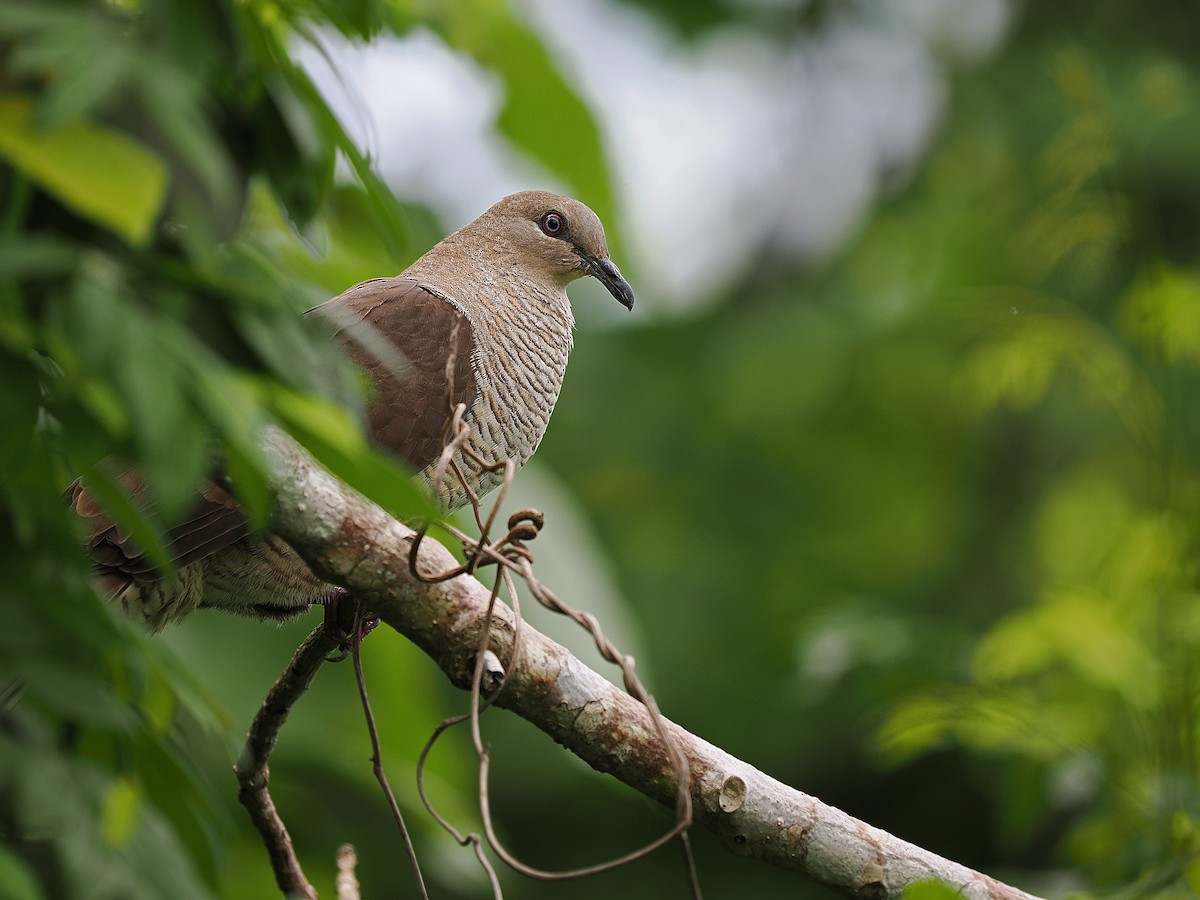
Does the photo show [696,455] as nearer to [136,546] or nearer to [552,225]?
[552,225]

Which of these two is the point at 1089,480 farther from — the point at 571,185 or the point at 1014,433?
the point at 571,185

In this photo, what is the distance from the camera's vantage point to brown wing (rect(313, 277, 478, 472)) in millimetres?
2836

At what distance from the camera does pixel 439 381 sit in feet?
9.52

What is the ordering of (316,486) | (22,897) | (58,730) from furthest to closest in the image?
1. (316,486)
2. (58,730)
3. (22,897)

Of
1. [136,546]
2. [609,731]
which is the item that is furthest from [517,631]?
[136,546]

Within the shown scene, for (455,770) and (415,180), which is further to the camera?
(415,180)

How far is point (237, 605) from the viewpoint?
2.93m

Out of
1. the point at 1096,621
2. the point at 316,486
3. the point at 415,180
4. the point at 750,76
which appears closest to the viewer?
the point at 316,486

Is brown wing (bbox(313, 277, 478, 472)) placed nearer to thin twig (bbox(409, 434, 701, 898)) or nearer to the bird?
the bird

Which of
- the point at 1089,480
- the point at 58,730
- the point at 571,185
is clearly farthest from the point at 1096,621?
the point at 1089,480

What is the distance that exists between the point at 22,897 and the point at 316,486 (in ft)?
2.55

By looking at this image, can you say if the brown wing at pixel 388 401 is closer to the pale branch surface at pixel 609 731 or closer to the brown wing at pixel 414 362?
the brown wing at pixel 414 362

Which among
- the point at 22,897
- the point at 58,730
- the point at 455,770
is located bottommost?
the point at 455,770

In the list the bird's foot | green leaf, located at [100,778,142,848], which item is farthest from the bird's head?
green leaf, located at [100,778,142,848]
